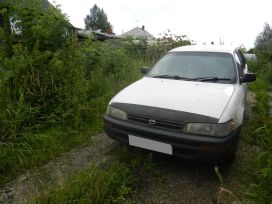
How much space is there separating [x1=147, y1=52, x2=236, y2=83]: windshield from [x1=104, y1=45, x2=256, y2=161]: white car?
1 centimetres

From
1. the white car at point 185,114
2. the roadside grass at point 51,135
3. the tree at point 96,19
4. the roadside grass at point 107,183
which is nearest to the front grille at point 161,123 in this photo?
the white car at point 185,114

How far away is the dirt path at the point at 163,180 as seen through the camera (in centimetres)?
243

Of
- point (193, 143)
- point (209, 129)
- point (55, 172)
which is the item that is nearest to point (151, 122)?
point (193, 143)

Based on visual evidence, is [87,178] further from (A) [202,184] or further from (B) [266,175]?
(B) [266,175]

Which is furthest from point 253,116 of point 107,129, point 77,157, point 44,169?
point 44,169

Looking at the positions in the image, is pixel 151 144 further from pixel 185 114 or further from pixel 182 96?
pixel 182 96

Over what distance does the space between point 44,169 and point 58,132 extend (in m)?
0.86

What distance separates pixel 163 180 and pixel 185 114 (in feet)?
2.82

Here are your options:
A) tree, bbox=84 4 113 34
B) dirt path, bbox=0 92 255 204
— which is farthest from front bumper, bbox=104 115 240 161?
tree, bbox=84 4 113 34

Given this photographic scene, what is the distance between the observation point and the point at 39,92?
3980 millimetres

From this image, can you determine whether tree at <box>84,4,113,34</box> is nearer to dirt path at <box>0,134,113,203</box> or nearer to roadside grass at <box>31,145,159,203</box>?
dirt path at <box>0,134,113,203</box>

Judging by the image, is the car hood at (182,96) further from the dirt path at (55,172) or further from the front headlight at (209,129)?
the dirt path at (55,172)

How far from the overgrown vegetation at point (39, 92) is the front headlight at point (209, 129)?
1.97 m

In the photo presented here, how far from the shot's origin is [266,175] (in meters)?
2.37
